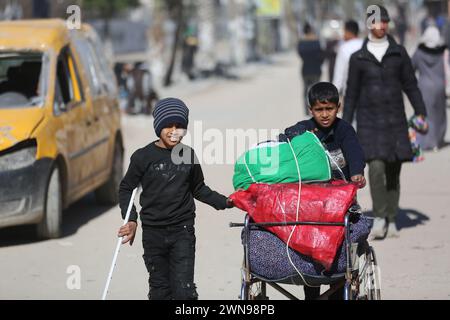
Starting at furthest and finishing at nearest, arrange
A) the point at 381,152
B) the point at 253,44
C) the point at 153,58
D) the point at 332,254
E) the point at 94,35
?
1. the point at 253,44
2. the point at 153,58
3. the point at 94,35
4. the point at 381,152
5. the point at 332,254

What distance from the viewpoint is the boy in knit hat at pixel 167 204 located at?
21.7ft

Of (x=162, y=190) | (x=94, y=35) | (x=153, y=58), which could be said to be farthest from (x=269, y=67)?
(x=162, y=190)

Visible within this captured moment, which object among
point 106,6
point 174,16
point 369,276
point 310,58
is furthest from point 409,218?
point 106,6

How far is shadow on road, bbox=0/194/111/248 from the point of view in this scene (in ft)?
36.5

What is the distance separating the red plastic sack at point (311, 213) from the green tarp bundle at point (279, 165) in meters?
0.18

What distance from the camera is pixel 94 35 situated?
14.0 metres

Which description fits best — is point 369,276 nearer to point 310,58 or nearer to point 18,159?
point 18,159

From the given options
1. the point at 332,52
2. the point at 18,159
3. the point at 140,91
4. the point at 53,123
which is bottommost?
the point at 140,91

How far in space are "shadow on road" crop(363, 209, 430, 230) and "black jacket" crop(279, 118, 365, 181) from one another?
166 inches

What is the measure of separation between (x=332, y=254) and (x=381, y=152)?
4303 mm

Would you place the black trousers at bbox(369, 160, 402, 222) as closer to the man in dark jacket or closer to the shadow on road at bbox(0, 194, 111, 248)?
the man in dark jacket

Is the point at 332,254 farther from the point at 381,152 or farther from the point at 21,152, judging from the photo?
the point at 21,152

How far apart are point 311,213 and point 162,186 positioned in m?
0.96

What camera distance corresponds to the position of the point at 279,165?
20.9ft
